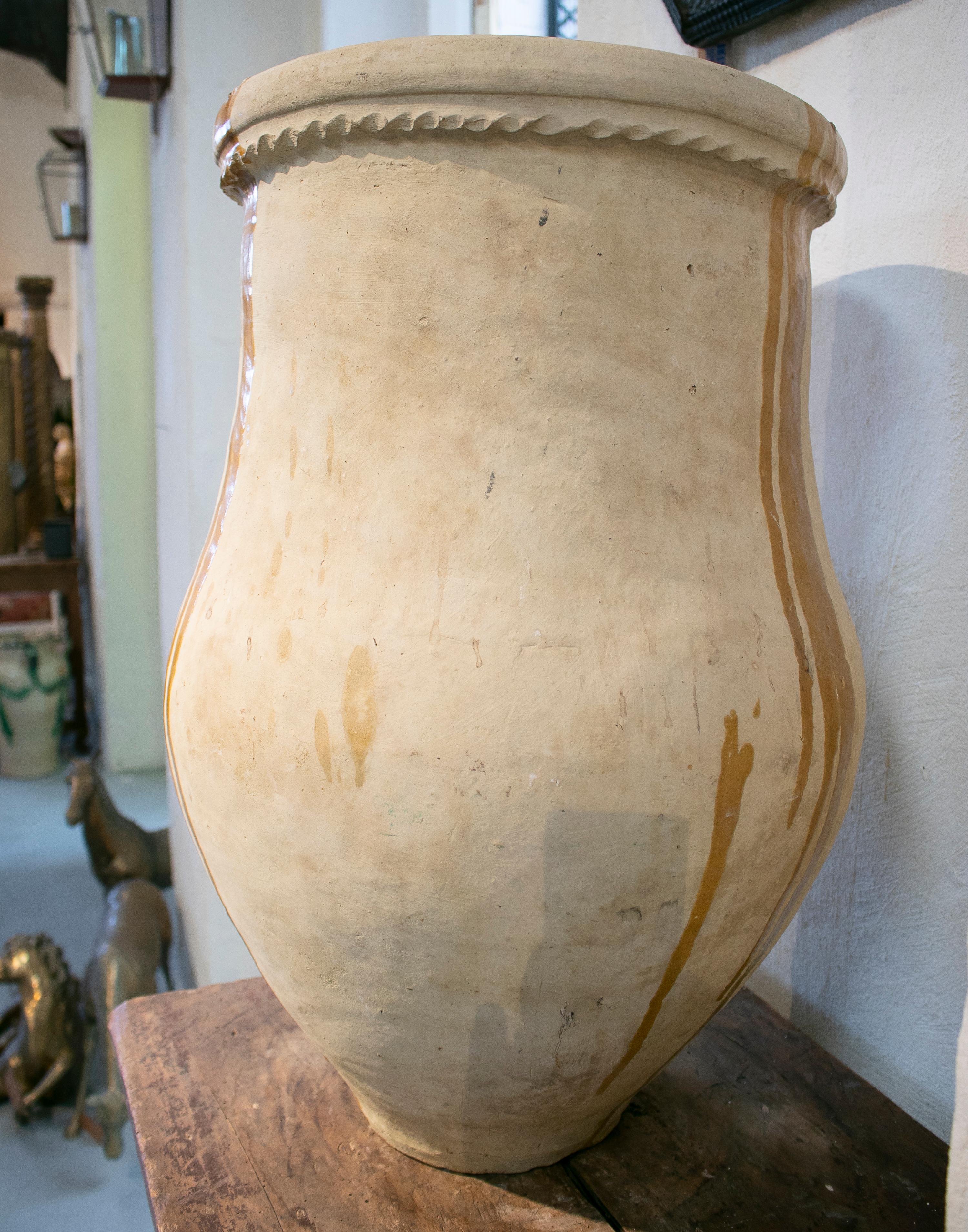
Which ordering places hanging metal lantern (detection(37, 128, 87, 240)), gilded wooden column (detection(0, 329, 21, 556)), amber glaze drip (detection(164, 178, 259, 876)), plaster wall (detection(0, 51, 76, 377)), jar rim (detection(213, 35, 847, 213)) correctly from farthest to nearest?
1. plaster wall (detection(0, 51, 76, 377))
2. gilded wooden column (detection(0, 329, 21, 556))
3. hanging metal lantern (detection(37, 128, 87, 240))
4. amber glaze drip (detection(164, 178, 259, 876))
5. jar rim (detection(213, 35, 847, 213))

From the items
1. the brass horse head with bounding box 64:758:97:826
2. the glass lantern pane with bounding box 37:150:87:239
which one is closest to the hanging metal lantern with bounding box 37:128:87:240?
the glass lantern pane with bounding box 37:150:87:239

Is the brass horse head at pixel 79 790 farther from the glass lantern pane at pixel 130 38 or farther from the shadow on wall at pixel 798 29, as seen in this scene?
the shadow on wall at pixel 798 29

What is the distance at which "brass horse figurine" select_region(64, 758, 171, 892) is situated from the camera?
236cm

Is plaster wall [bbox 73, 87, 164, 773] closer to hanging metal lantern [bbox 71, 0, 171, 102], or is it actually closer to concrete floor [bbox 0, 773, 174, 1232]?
concrete floor [bbox 0, 773, 174, 1232]

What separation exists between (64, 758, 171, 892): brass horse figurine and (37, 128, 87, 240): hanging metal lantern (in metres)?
2.27

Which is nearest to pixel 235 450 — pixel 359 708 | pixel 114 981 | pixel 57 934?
pixel 359 708

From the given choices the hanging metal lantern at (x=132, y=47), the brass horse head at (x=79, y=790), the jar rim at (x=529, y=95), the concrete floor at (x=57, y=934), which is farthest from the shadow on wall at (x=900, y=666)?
the brass horse head at (x=79, y=790)

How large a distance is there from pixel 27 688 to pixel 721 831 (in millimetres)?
3390

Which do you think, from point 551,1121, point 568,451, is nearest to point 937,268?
point 568,451

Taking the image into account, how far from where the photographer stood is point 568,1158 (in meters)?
0.66

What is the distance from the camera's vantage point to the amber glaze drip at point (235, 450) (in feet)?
→ 1.94

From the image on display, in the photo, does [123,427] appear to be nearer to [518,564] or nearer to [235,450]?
[235,450]

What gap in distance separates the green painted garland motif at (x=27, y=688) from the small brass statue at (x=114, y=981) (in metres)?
1.57

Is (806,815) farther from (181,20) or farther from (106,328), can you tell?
(106,328)
